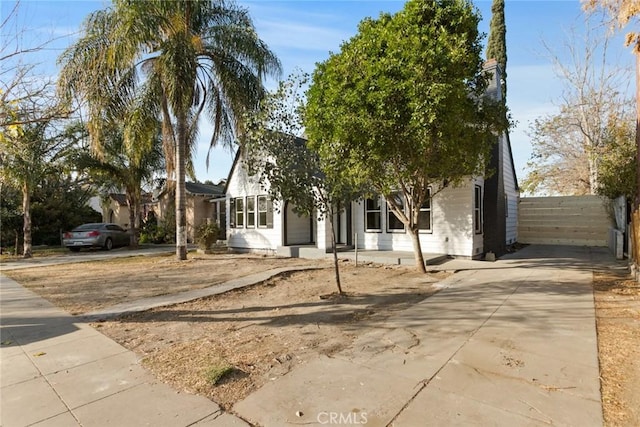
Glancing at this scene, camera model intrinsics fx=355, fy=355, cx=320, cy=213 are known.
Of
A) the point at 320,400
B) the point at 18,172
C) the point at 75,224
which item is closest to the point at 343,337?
the point at 320,400

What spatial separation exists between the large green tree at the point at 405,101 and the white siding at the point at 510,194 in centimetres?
664

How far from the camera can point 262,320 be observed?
5.46m

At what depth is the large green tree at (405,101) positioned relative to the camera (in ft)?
23.3

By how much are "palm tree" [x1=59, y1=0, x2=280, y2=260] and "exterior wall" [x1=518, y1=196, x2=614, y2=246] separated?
44.0 ft

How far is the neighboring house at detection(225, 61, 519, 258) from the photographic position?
11.5 meters

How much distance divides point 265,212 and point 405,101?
29.6ft

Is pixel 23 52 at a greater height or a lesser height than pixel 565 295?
greater

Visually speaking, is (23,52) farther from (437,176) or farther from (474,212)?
(474,212)

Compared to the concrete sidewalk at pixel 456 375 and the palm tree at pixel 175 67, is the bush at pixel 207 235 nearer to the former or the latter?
the palm tree at pixel 175 67

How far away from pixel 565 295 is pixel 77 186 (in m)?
26.9

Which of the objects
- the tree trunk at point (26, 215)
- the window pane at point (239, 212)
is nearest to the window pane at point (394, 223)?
the window pane at point (239, 212)

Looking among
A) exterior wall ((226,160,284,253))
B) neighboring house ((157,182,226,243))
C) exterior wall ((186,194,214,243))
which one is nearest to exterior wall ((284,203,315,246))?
exterior wall ((226,160,284,253))

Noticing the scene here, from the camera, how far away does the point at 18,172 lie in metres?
14.2
